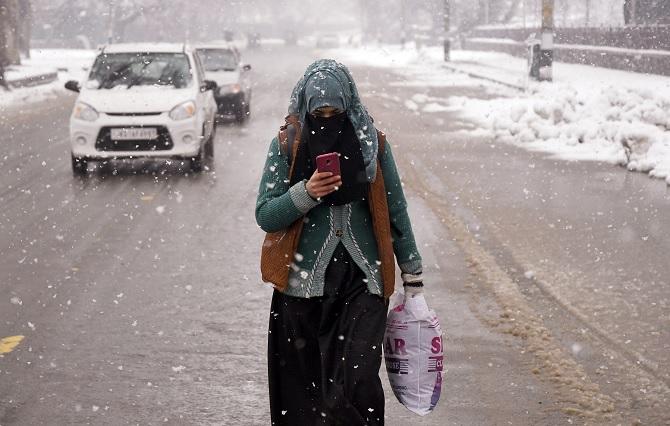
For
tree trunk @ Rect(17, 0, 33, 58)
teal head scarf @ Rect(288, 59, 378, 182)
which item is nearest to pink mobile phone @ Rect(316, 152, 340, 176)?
teal head scarf @ Rect(288, 59, 378, 182)

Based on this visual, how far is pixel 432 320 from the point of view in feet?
12.3

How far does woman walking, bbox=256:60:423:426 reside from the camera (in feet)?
11.6

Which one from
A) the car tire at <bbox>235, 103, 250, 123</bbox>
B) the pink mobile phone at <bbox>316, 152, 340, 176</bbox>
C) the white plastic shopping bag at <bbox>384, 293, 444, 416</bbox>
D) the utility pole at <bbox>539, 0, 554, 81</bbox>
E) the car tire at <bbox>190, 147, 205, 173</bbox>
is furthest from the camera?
the utility pole at <bbox>539, 0, 554, 81</bbox>

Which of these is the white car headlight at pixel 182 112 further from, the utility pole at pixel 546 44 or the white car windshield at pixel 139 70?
the utility pole at pixel 546 44

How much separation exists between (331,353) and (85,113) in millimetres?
9900

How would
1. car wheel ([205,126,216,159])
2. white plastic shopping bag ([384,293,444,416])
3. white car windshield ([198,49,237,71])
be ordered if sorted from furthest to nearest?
white car windshield ([198,49,237,71]) → car wheel ([205,126,216,159]) → white plastic shopping bag ([384,293,444,416])

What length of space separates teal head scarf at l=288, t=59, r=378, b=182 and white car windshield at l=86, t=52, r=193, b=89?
10.6 m

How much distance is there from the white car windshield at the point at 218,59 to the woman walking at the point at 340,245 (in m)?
18.5

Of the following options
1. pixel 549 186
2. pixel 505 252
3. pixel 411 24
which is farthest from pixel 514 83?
pixel 411 24

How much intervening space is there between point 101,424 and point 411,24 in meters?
95.3

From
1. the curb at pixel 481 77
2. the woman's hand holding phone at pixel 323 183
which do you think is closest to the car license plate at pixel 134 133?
the woman's hand holding phone at pixel 323 183

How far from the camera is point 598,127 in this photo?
1535cm

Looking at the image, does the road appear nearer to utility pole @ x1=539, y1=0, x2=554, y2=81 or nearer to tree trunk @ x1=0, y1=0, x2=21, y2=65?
utility pole @ x1=539, y1=0, x2=554, y2=81

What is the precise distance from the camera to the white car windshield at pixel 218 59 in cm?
2194
